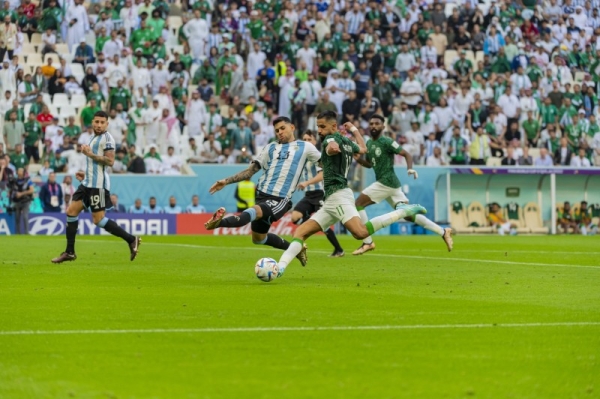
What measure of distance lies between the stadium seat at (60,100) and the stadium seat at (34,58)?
5.43 feet

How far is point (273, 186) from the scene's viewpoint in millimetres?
15102

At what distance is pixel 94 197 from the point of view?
17312mm

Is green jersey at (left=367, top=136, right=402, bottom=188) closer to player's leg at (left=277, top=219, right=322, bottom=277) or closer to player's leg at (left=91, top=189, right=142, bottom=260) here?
player's leg at (left=91, top=189, right=142, bottom=260)

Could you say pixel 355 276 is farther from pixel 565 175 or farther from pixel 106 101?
pixel 565 175

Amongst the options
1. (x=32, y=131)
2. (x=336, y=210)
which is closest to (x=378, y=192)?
(x=336, y=210)

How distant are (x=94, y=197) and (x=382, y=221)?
4.37 meters

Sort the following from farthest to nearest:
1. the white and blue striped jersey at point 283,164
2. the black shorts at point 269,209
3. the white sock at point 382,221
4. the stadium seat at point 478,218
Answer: the stadium seat at point 478,218 → the white sock at point 382,221 → the white and blue striped jersey at point 283,164 → the black shorts at point 269,209

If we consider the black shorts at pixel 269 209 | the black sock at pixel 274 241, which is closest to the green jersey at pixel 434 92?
the black sock at pixel 274 241

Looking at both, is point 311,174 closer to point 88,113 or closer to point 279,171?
point 279,171

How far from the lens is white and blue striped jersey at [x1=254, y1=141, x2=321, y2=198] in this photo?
15.1 metres

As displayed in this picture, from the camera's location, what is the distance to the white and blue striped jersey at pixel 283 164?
1510cm

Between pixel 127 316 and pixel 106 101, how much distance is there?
80.0ft

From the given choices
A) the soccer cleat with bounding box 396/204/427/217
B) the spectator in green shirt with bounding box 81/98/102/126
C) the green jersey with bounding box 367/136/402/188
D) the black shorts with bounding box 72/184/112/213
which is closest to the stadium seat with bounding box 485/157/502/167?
the spectator in green shirt with bounding box 81/98/102/126

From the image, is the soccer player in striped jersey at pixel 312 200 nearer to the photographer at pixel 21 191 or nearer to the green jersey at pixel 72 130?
the photographer at pixel 21 191
